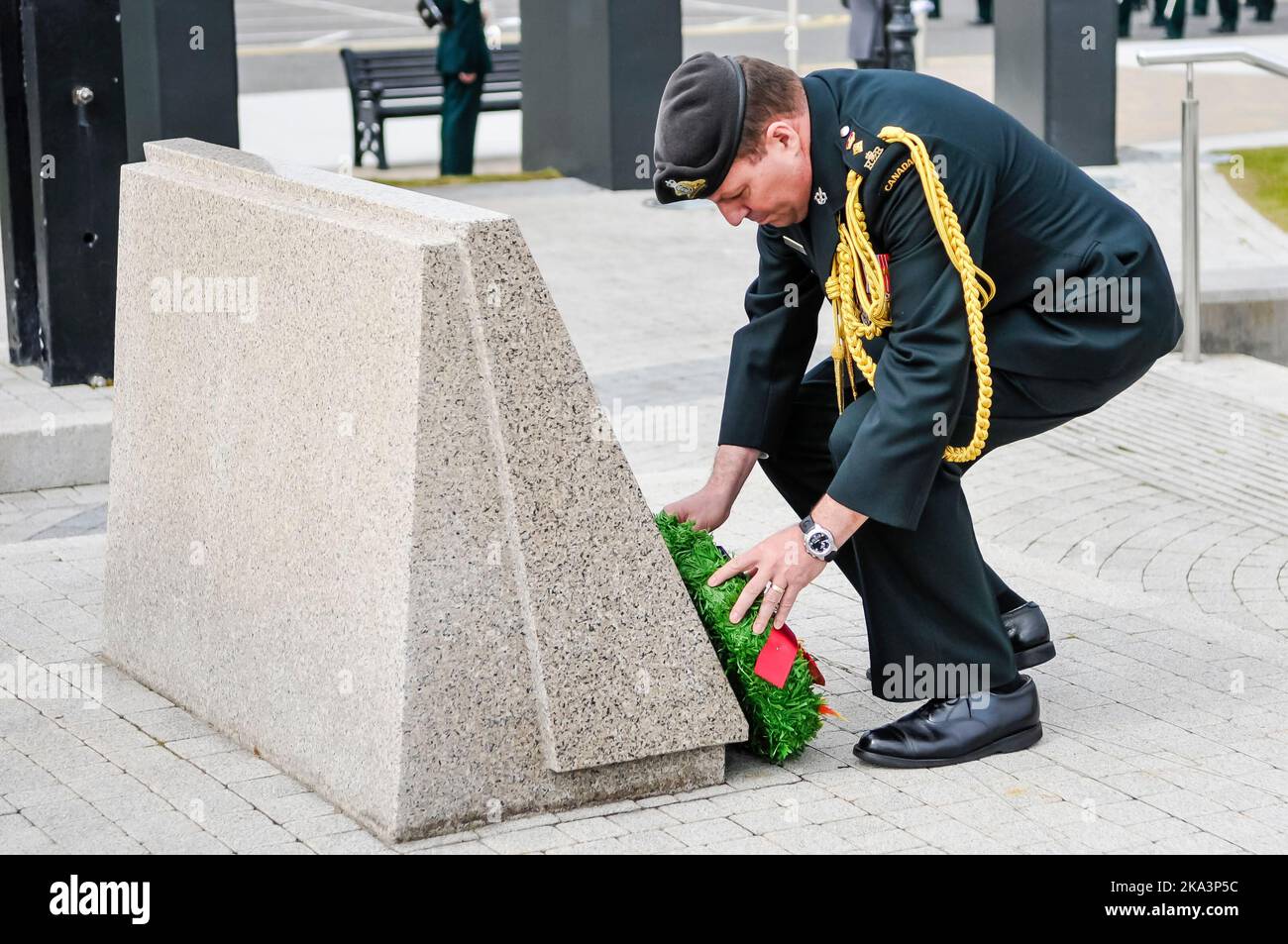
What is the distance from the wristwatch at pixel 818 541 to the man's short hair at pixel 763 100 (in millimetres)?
722

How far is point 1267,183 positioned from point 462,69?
18.3ft

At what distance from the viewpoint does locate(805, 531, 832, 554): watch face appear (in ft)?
12.1

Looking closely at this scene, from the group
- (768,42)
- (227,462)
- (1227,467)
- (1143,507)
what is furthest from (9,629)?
(768,42)

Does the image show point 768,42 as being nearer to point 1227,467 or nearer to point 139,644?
point 1227,467

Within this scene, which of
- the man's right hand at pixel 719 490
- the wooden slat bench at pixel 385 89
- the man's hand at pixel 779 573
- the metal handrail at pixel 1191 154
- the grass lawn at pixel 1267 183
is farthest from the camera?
the wooden slat bench at pixel 385 89

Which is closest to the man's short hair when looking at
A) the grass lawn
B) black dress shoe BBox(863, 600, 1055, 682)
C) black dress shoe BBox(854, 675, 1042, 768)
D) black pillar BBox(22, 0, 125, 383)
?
black dress shoe BBox(854, 675, 1042, 768)

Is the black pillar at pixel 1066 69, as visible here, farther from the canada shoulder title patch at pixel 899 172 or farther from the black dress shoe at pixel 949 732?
the canada shoulder title patch at pixel 899 172

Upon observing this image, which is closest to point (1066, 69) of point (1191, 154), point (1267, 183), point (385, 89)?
point (1267, 183)

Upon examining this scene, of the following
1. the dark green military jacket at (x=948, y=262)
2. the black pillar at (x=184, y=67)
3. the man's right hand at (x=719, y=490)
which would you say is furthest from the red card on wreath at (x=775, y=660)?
the black pillar at (x=184, y=67)

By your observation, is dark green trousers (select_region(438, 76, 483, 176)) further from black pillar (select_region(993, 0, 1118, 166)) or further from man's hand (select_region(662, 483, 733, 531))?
man's hand (select_region(662, 483, 733, 531))

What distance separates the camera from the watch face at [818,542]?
12.1 feet

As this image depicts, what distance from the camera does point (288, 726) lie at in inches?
154

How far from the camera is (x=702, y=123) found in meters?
3.59

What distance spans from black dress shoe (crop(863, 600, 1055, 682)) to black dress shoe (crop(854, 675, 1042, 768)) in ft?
1.20
